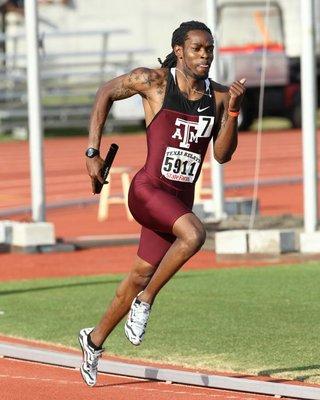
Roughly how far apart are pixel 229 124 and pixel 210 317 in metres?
3.72

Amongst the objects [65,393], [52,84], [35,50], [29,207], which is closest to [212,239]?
[35,50]

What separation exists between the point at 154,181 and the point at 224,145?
45cm

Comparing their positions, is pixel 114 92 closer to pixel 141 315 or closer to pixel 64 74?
pixel 141 315

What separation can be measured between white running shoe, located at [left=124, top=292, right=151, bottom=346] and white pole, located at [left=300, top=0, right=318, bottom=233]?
8728 millimetres

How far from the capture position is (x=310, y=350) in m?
10.7

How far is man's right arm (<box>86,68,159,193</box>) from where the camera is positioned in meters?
9.04

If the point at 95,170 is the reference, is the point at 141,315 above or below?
below

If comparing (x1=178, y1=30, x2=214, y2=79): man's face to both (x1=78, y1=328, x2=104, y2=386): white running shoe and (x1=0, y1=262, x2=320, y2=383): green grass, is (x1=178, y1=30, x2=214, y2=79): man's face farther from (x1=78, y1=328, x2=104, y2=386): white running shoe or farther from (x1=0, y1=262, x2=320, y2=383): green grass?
(x1=0, y1=262, x2=320, y2=383): green grass

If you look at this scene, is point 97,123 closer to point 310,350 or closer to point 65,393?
point 65,393

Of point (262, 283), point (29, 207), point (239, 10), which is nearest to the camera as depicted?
point (262, 283)

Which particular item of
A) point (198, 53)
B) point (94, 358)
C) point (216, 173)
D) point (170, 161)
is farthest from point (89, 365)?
point (216, 173)

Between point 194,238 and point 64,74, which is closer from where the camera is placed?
point 194,238

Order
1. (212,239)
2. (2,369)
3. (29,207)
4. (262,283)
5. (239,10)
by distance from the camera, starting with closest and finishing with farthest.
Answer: (2,369)
(262,283)
(212,239)
(29,207)
(239,10)

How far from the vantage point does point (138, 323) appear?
29.2 ft
